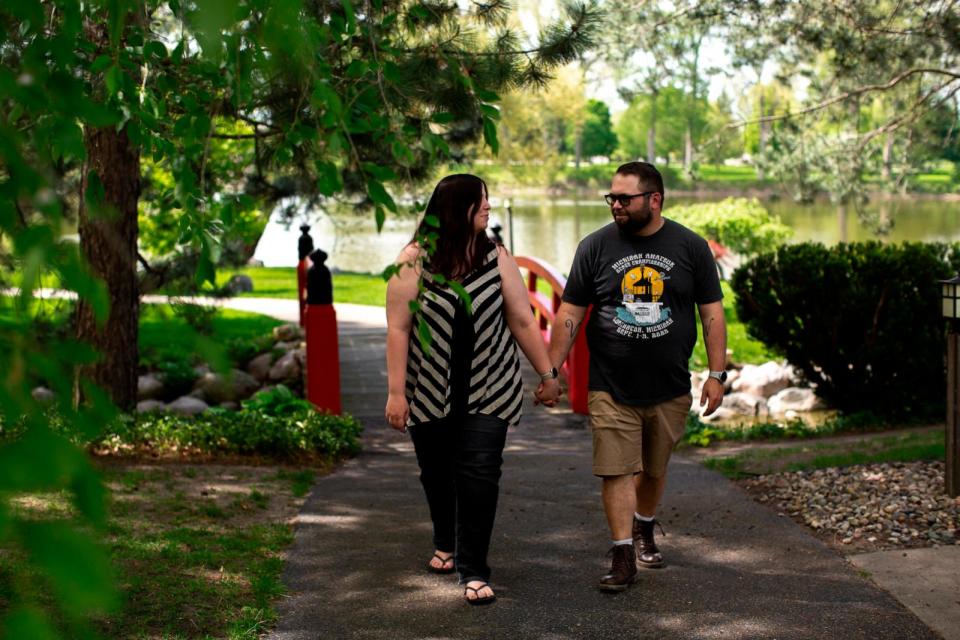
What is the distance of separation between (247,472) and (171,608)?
2657mm

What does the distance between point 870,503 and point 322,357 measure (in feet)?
13.9

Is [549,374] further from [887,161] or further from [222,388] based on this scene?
[887,161]

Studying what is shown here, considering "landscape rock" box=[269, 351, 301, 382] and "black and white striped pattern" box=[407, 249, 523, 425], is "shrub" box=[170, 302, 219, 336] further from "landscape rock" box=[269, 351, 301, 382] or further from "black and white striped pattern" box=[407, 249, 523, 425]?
"landscape rock" box=[269, 351, 301, 382]

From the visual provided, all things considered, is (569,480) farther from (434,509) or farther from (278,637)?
(278,637)

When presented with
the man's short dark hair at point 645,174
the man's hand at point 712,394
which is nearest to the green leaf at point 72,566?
the man's short dark hair at point 645,174

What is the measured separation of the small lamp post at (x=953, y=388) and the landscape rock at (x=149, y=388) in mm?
7397

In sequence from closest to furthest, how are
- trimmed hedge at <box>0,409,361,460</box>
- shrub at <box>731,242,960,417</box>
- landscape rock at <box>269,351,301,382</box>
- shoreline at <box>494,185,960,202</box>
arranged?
trimmed hedge at <box>0,409,361,460</box> < shrub at <box>731,242,960,417</box> < landscape rock at <box>269,351,301,382</box> < shoreline at <box>494,185,960,202</box>

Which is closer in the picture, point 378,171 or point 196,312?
point 378,171

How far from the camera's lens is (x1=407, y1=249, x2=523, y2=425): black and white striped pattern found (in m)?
4.68

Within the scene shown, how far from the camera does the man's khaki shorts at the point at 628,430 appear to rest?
16.0ft

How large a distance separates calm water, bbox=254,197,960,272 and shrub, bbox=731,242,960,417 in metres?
15.9

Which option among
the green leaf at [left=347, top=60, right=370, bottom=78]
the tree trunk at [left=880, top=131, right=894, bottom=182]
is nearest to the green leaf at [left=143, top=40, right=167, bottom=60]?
the green leaf at [left=347, top=60, right=370, bottom=78]

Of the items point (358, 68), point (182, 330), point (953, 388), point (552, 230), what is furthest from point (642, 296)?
point (552, 230)

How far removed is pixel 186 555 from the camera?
511cm
